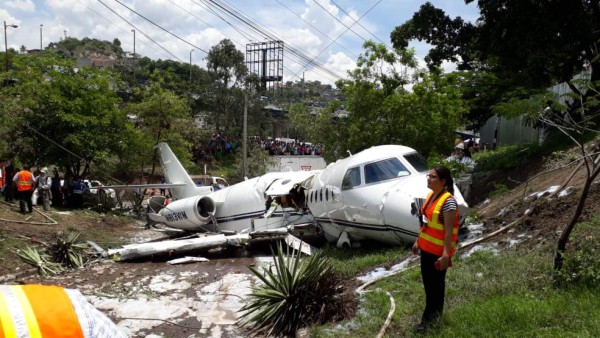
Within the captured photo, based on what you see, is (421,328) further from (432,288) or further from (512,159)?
(512,159)

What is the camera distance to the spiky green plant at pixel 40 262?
1203 centimetres

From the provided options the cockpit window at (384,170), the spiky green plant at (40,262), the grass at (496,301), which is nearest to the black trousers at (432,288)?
the grass at (496,301)

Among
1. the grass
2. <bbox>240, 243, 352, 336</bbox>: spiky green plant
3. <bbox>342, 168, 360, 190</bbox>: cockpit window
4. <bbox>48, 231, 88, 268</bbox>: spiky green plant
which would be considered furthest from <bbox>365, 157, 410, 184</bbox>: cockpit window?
<bbox>48, 231, 88, 268</bbox>: spiky green plant

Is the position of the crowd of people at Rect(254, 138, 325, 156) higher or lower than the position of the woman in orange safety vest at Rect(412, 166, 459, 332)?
higher

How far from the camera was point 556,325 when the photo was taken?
509 centimetres

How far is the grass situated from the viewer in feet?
16.9

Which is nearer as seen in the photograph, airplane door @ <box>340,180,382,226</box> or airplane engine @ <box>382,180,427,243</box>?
airplane engine @ <box>382,180,427,243</box>

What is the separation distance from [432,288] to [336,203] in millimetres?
6093

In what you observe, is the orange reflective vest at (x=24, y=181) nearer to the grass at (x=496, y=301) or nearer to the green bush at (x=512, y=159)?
the grass at (x=496, y=301)

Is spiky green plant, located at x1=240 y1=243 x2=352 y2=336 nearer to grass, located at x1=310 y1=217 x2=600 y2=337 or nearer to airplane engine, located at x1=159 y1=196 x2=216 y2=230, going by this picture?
grass, located at x1=310 y1=217 x2=600 y2=337

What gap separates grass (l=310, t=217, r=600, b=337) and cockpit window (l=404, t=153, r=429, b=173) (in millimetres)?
3458

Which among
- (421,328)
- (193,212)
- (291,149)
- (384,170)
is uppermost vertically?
(291,149)

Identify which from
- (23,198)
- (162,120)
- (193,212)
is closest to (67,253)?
(193,212)

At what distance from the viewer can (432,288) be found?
18.7ft
